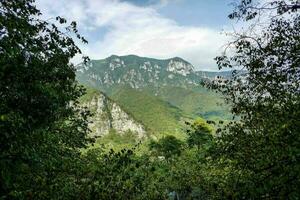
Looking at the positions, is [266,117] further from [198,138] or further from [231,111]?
[198,138]

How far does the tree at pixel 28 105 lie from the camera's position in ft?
35.1

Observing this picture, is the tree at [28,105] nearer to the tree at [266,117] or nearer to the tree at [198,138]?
the tree at [266,117]

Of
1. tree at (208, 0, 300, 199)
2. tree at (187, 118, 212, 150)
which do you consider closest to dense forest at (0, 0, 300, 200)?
tree at (208, 0, 300, 199)

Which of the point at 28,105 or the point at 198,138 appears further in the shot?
the point at 198,138

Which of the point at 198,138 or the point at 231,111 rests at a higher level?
the point at 231,111

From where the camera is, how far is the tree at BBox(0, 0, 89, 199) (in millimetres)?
10703

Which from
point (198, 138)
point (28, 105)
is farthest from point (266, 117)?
point (198, 138)

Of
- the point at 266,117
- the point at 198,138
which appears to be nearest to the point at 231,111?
the point at 266,117

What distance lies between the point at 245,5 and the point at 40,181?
9556 millimetres

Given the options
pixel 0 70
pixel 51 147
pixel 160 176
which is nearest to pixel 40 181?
pixel 51 147

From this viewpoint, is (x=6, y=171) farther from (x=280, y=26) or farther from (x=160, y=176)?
(x=160, y=176)

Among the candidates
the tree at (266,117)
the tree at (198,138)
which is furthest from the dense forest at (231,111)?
the tree at (198,138)

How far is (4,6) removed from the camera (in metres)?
11.4

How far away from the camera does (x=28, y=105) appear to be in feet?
40.2
